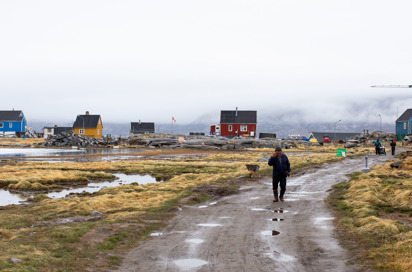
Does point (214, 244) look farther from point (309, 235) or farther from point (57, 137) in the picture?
point (57, 137)

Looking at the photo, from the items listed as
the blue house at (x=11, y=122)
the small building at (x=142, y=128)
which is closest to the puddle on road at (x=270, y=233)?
the blue house at (x=11, y=122)

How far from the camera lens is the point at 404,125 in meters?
115

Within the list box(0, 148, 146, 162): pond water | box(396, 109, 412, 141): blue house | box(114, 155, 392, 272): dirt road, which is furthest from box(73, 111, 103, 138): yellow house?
box(114, 155, 392, 272): dirt road

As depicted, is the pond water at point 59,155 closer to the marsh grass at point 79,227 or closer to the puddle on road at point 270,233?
the marsh grass at point 79,227

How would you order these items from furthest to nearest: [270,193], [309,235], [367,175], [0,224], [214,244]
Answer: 1. [367,175]
2. [270,193]
3. [0,224]
4. [309,235]
5. [214,244]

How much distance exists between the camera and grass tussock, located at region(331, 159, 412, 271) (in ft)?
31.4

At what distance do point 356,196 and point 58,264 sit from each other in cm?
1378

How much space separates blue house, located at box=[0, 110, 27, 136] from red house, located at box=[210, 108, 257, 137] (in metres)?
63.8

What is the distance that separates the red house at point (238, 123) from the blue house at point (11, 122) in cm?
6380

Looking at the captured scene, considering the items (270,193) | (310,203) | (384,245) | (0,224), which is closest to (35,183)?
(0,224)

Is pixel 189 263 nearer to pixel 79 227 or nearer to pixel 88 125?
pixel 79 227

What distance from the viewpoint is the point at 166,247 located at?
36.9ft

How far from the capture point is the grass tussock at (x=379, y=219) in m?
9.57

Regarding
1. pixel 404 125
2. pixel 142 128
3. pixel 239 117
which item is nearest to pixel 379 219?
pixel 404 125
